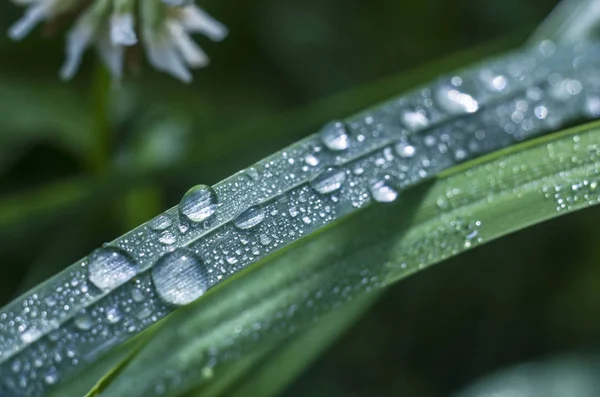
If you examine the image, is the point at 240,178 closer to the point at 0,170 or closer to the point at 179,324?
the point at 179,324

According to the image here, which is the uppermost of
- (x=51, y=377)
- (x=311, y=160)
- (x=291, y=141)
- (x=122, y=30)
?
(x=122, y=30)

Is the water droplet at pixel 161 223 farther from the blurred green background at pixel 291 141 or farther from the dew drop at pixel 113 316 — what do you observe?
the blurred green background at pixel 291 141

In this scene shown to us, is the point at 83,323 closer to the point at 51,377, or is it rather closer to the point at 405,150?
the point at 51,377

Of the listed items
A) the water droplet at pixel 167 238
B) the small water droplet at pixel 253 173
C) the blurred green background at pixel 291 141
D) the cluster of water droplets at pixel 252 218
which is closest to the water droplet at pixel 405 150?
Answer: the cluster of water droplets at pixel 252 218

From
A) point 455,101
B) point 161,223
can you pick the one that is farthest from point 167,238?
point 455,101

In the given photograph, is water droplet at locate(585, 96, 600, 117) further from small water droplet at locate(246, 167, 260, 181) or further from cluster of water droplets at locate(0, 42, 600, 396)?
small water droplet at locate(246, 167, 260, 181)

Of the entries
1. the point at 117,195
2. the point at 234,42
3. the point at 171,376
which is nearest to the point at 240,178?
the point at 171,376
